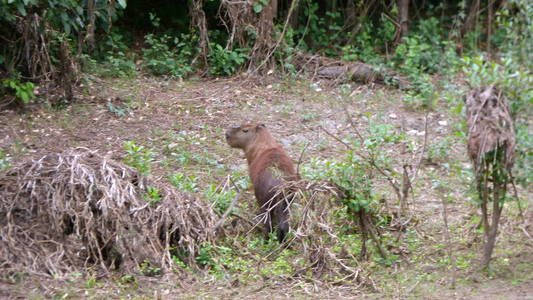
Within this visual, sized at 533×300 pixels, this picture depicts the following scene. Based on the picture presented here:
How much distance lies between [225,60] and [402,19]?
3060 millimetres

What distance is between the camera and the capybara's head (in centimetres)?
743

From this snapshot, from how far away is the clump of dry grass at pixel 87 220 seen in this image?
514cm

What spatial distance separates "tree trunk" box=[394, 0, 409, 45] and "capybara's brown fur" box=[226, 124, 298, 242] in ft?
15.5

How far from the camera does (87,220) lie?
5.30 m

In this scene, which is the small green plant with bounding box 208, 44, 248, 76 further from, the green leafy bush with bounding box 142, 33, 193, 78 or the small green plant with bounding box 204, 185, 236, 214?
the small green plant with bounding box 204, 185, 236, 214

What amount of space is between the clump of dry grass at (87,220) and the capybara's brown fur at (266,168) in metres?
0.62

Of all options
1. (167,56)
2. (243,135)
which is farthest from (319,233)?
(167,56)

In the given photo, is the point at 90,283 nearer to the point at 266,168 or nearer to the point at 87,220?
the point at 87,220

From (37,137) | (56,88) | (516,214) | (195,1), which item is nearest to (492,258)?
(516,214)

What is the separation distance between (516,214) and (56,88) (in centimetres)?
562

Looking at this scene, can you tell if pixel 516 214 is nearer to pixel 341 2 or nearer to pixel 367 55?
pixel 367 55

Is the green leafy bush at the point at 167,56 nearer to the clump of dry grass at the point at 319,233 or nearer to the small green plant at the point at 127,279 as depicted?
the clump of dry grass at the point at 319,233

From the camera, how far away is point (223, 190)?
655cm

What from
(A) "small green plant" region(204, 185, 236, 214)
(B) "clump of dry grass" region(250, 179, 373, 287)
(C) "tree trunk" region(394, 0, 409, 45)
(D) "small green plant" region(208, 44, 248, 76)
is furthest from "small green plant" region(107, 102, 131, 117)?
(C) "tree trunk" region(394, 0, 409, 45)
